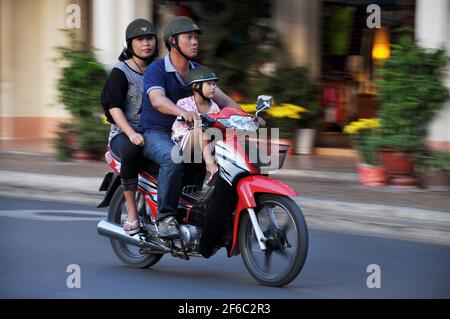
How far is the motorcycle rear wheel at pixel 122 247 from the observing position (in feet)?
24.7

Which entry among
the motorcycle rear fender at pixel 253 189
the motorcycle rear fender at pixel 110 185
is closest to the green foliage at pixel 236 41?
the motorcycle rear fender at pixel 110 185

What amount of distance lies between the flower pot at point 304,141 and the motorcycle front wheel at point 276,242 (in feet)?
26.0

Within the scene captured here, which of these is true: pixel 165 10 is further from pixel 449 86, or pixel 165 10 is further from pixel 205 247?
pixel 205 247

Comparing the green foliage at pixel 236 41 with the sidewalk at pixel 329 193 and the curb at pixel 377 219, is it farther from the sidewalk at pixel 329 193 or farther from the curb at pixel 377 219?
the curb at pixel 377 219

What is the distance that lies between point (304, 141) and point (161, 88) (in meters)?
7.94

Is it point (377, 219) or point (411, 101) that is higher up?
point (411, 101)

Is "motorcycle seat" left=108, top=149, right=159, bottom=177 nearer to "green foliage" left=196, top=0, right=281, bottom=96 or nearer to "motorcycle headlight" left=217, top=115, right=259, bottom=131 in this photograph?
"motorcycle headlight" left=217, top=115, right=259, bottom=131

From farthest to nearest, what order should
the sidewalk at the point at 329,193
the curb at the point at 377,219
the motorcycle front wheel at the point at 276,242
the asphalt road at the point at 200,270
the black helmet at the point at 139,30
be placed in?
the sidewalk at the point at 329,193 < the curb at the point at 377,219 < the black helmet at the point at 139,30 < the asphalt road at the point at 200,270 < the motorcycle front wheel at the point at 276,242

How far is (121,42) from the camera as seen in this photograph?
14.5 metres

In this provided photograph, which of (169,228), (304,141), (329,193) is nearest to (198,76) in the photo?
(169,228)

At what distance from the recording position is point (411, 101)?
444 inches

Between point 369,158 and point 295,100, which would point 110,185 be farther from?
point 295,100

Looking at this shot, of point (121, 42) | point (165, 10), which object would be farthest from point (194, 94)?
point (165, 10)

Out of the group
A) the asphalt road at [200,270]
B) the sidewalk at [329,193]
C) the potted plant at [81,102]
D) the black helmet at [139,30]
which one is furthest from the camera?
the potted plant at [81,102]
